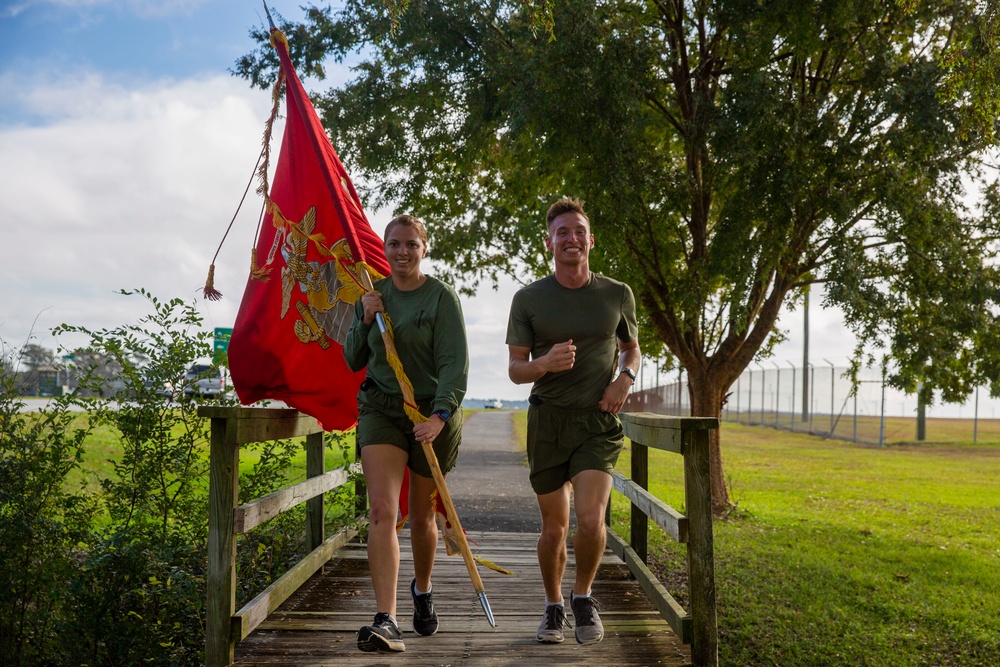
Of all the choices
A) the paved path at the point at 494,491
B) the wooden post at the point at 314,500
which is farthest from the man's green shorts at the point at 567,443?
the paved path at the point at 494,491

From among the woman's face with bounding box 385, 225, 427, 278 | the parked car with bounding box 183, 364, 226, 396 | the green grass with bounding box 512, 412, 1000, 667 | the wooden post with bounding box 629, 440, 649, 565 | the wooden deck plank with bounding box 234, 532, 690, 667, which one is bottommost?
the green grass with bounding box 512, 412, 1000, 667

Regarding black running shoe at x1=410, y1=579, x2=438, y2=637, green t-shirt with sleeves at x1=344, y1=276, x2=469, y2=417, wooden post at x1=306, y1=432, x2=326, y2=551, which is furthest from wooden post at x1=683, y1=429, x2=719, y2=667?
wooden post at x1=306, y1=432, x2=326, y2=551

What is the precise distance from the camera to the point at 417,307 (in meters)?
4.69

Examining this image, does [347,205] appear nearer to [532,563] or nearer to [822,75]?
[532,563]

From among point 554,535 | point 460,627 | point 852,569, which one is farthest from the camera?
point 852,569

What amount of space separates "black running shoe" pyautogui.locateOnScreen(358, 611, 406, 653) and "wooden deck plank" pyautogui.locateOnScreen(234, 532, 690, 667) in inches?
5.6

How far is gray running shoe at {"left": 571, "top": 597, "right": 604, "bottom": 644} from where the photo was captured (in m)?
4.72

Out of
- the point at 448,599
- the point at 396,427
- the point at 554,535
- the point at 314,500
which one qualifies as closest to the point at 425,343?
the point at 396,427

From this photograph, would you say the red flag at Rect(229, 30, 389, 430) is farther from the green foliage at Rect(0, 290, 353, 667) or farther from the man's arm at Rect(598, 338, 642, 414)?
the man's arm at Rect(598, 338, 642, 414)

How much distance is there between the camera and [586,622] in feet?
15.6

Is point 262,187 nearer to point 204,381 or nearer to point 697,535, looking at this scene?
point 204,381

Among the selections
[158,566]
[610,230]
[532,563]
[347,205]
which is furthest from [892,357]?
[158,566]

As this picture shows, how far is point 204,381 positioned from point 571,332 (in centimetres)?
303

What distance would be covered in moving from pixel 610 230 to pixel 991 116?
360cm
